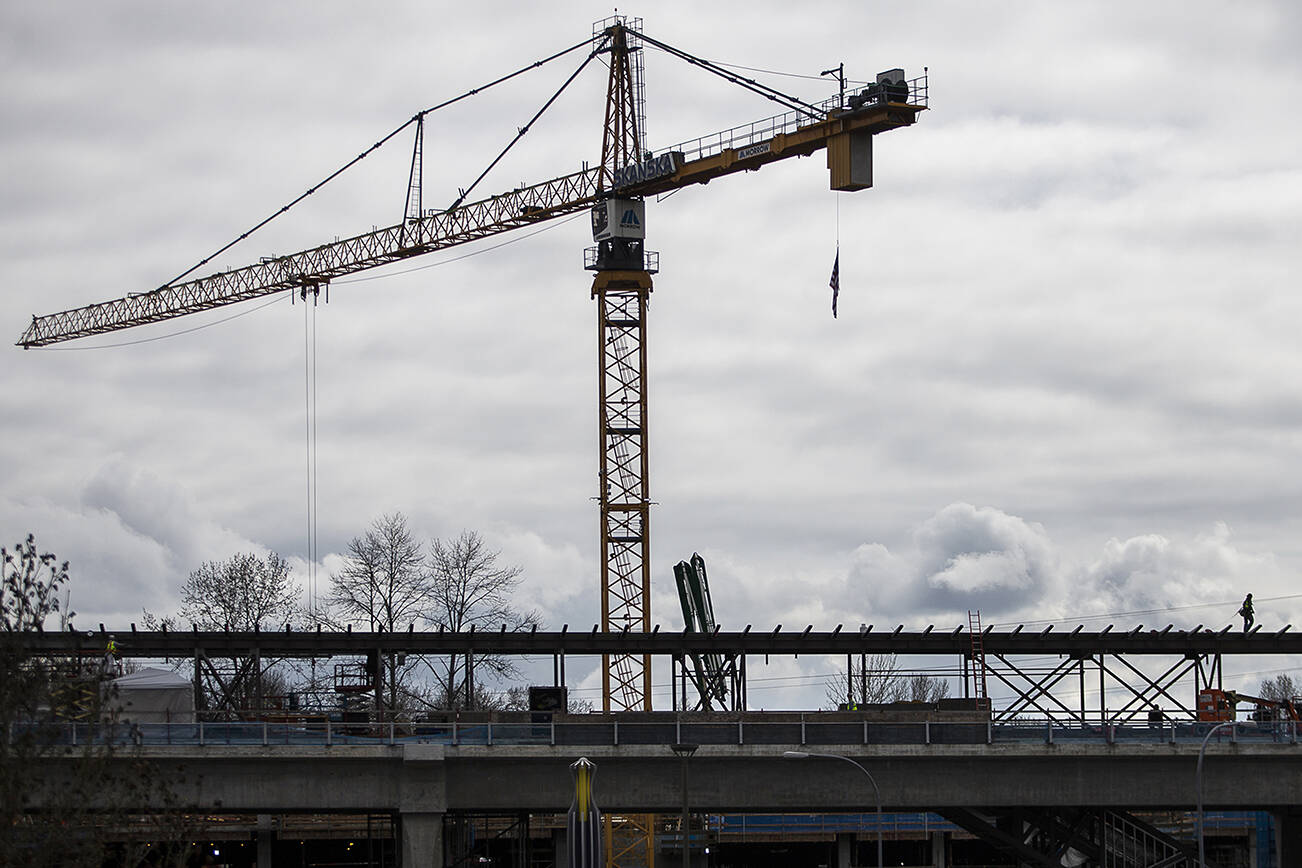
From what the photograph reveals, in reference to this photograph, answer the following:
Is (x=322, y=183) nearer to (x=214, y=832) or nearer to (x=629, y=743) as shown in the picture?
(x=214, y=832)

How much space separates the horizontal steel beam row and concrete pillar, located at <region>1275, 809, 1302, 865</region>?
8.04 metres

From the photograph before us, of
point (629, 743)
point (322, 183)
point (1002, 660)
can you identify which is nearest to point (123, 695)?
point (629, 743)

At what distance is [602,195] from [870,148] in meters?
20.2

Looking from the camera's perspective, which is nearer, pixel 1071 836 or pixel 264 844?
pixel 1071 836

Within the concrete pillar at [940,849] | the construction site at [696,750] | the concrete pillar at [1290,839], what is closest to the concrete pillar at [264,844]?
the construction site at [696,750]

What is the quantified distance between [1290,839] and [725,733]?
23.9 metres

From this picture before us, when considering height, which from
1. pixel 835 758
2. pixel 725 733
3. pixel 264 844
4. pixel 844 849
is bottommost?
pixel 844 849

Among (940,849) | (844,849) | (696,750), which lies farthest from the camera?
(940,849)

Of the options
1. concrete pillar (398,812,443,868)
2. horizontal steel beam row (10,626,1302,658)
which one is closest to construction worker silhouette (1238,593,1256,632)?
horizontal steel beam row (10,626,1302,658)

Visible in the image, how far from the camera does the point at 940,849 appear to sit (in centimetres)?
9381

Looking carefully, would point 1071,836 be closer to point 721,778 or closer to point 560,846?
point 721,778

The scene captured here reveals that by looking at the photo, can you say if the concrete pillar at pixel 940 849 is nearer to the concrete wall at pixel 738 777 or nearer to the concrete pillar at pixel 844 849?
the concrete pillar at pixel 844 849

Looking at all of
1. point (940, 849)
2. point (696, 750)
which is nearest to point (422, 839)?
point (696, 750)

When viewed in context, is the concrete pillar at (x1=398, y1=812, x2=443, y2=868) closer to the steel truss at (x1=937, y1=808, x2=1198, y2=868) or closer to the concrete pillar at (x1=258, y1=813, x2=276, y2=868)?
the steel truss at (x1=937, y1=808, x2=1198, y2=868)
